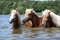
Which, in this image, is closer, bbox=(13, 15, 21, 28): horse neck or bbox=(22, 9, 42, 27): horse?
bbox=(13, 15, 21, 28): horse neck

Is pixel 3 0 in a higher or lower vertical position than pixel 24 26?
higher

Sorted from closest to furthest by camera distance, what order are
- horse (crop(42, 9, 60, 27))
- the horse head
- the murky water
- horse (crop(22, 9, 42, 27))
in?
→ the murky water < the horse head < horse (crop(42, 9, 60, 27)) < horse (crop(22, 9, 42, 27))

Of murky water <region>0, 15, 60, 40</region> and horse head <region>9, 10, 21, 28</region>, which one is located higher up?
horse head <region>9, 10, 21, 28</region>

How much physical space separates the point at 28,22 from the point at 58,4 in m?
5.56

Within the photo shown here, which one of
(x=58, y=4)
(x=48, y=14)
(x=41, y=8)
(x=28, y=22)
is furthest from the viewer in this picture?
(x=58, y=4)

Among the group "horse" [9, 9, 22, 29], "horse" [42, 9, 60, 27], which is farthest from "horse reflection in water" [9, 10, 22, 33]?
"horse" [42, 9, 60, 27]

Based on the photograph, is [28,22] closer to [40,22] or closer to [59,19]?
[40,22]

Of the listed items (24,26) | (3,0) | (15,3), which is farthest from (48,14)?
(3,0)

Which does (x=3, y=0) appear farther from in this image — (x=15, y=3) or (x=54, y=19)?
(x=54, y=19)

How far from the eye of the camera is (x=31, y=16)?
21.0 feet

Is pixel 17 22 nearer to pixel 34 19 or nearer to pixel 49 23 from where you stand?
pixel 34 19

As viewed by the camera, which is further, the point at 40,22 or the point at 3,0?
the point at 3,0

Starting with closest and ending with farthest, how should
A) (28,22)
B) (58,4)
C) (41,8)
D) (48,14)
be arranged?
(48,14) → (28,22) → (41,8) → (58,4)

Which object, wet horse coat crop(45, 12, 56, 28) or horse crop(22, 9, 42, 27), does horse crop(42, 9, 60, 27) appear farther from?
horse crop(22, 9, 42, 27)
